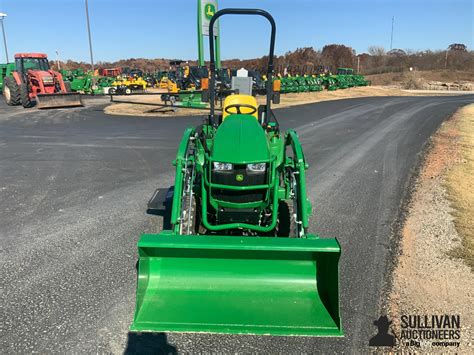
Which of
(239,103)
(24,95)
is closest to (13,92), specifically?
(24,95)

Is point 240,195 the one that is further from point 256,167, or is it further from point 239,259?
point 239,259

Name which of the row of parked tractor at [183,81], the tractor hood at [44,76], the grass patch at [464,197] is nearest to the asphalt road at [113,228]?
the grass patch at [464,197]

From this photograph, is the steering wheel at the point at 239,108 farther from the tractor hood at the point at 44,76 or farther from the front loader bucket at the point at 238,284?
the tractor hood at the point at 44,76

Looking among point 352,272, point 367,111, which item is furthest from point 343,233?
point 367,111

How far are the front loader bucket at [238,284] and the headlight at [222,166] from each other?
0.70 metres

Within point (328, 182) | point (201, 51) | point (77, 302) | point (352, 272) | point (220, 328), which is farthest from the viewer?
point (201, 51)

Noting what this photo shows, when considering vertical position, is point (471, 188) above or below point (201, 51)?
below

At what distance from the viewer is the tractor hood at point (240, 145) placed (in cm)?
349

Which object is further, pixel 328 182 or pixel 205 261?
pixel 328 182

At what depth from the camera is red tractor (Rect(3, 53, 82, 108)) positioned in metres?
19.3

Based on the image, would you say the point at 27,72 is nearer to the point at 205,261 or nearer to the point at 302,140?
the point at 302,140

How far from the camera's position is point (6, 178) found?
24.2ft

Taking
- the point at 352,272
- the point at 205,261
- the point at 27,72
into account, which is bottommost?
the point at 352,272

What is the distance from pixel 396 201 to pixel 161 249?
14.0ft
